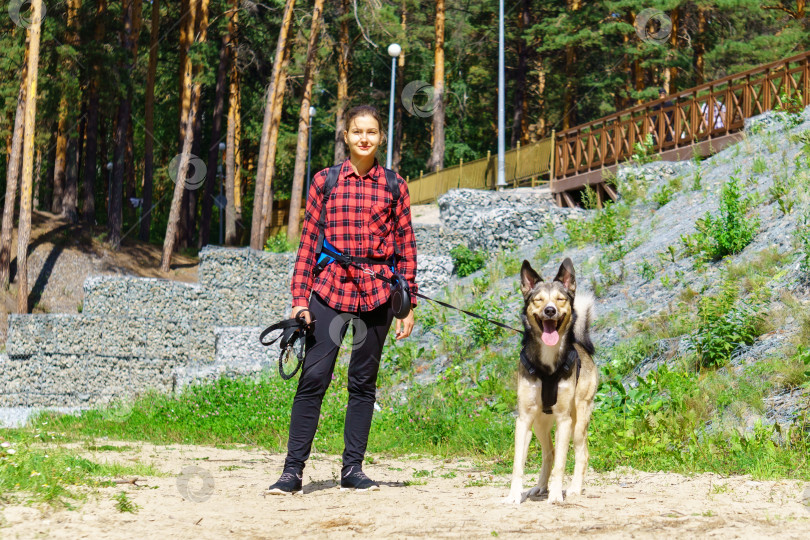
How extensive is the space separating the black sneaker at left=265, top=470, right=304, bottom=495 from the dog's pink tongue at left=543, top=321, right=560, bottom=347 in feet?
6.14

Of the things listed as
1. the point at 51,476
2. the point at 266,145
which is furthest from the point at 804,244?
the point at 266,145

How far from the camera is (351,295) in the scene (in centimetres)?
555

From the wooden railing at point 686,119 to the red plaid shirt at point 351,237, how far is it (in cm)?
1237

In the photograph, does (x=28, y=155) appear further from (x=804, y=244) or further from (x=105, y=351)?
(x=804, y=244)

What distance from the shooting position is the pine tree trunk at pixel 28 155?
21.5 meters

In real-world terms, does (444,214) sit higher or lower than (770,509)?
higher

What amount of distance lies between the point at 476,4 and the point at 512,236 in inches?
998

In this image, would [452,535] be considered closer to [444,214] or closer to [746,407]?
[746,407]

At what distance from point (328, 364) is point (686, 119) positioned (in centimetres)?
1593

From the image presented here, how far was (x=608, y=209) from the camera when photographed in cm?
1603

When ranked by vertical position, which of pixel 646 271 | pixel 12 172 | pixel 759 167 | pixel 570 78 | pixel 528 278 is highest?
pixel 570 78

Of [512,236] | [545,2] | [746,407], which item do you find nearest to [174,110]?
[545,2]

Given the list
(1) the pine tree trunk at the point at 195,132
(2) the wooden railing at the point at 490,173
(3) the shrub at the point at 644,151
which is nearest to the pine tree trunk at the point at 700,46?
(2) the wooden railing at the point at 490,173

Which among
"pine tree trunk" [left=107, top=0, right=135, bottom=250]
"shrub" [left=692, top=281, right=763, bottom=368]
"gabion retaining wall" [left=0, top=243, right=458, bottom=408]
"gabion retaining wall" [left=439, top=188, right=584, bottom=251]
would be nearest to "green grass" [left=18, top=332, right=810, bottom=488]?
"shrub" [left=692, top=281, right=763, bottom=368]
